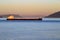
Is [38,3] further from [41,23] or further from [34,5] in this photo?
[41,23]

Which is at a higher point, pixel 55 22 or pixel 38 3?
pixel 38 3

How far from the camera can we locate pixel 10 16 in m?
1.69

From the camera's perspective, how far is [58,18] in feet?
5.79

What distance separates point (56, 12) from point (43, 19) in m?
0.20

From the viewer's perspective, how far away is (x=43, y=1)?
168 cm

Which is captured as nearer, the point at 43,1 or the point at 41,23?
the point at 43,1

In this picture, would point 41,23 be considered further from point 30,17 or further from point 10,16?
point 10,16

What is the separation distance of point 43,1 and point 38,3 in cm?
7

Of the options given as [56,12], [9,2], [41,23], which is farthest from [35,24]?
[9,2]

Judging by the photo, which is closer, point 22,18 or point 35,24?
point 22,18

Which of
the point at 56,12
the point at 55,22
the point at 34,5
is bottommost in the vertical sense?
the point at 55,22

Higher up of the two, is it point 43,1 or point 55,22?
point 43,1

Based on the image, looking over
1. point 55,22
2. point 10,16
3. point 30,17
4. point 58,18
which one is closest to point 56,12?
point 58,18

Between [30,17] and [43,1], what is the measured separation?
0.88 feet
